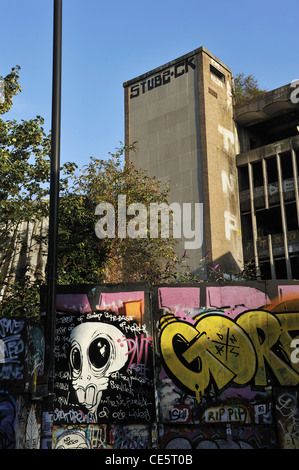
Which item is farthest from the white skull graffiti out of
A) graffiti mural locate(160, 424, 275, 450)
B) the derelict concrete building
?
the derelict concrete building

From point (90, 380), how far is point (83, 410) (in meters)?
0.67

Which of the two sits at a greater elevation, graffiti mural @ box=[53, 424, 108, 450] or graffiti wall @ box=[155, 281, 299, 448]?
graffiti wall @ box=[155, 281, 299, 448]

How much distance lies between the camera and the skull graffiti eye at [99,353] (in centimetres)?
1078

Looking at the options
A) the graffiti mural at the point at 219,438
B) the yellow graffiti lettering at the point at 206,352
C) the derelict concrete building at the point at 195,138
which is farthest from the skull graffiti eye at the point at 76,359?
the derelict concrete building at the point at 195,138

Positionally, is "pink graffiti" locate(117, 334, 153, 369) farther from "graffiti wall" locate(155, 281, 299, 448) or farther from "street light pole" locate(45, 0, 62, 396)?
"street light pole" locate(45, 0, 62, 396)

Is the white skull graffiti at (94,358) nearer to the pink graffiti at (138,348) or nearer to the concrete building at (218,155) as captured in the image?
the pink graffiti at (138,348)

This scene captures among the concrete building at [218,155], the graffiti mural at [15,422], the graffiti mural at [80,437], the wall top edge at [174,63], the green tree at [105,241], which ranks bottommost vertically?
the graffiti mural at [80,437]

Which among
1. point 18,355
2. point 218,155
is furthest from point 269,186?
point 18,355

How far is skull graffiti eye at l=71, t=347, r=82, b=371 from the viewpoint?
10867 mm

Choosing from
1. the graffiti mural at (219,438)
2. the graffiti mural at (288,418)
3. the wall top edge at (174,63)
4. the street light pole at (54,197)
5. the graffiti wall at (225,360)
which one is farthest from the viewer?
the wall top edge at (174,63)

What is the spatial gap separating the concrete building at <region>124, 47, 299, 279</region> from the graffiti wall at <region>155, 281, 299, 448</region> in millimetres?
21652

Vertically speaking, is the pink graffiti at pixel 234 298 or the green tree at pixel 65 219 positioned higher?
the green tree at pixel 65 219

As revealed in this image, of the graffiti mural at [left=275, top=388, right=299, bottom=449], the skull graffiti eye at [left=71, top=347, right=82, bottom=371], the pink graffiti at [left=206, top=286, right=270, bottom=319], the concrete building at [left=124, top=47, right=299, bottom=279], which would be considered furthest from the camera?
the concrete building at [left=124, top=47, right=299, bottom=279]
